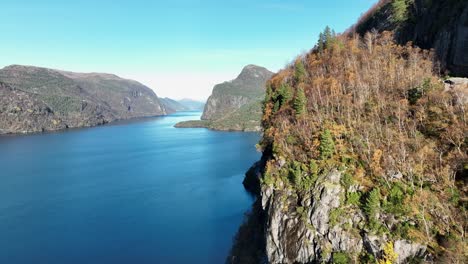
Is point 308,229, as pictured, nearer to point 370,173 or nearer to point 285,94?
point 370,173

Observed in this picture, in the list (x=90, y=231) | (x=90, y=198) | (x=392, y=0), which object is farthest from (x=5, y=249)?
(x=392, y=0)

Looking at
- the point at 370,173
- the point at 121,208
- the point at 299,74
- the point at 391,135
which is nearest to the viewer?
the point at 370,173

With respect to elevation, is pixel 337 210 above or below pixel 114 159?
above

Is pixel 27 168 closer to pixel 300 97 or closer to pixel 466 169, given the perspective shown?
pixel 300 97

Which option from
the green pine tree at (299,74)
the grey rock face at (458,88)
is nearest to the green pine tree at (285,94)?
the green pine tree at (299,74)

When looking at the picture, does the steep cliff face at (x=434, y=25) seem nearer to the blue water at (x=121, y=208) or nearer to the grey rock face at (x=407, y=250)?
the grey rock face at (x=407, y=250)

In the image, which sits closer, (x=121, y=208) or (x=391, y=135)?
(x=391, y=135)

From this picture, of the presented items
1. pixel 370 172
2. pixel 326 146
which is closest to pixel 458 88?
pixel 370 172
